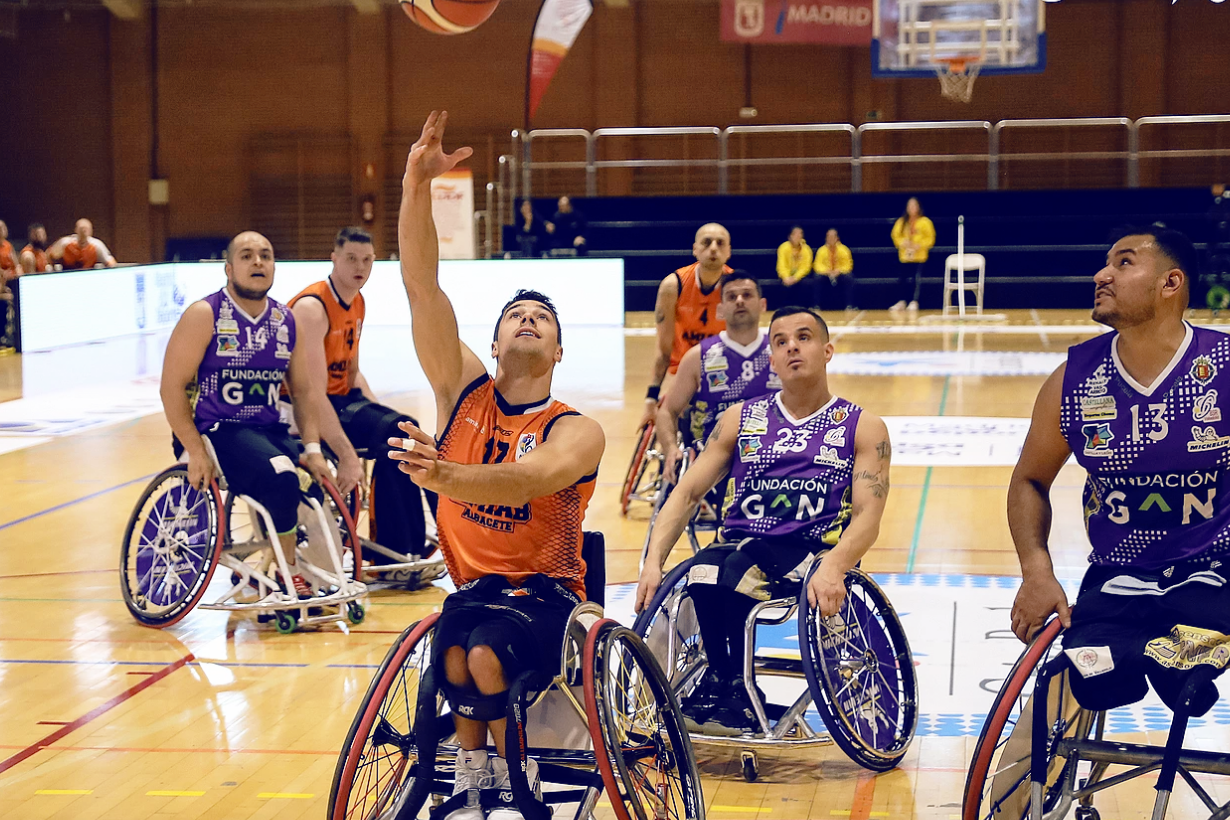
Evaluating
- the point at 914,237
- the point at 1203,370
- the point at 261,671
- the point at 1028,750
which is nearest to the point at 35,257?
the point at 914,237

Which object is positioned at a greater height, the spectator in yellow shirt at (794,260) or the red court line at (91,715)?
the spectator in yellow shirt at (794,260)

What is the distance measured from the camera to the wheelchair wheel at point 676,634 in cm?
391

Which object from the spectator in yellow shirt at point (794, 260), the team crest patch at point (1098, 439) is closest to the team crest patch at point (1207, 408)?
the team crest patch at point (1098, 439)

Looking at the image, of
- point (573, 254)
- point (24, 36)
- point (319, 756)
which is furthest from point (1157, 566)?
point (24, 36)

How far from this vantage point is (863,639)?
13.5 feet

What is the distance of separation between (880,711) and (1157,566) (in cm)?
116

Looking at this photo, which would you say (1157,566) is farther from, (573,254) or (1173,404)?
(573,254)

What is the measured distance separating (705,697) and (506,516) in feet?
3.51

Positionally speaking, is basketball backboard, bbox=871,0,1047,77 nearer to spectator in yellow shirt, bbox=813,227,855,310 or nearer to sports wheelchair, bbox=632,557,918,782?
spectator in yellow shirt, bbox=813,227,855,310

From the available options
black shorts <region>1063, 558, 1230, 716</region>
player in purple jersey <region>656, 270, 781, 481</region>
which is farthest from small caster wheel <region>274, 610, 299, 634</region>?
black shorts <region>1063, 558, 1230, 716</region>

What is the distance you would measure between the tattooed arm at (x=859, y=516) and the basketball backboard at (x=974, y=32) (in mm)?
14279

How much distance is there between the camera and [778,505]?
4.27m

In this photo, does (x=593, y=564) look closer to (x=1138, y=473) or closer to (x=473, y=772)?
(x=473, y=772)

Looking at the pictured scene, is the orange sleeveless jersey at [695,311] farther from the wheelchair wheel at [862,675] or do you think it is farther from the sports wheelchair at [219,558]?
the wheelchair wheel at [862,675]
